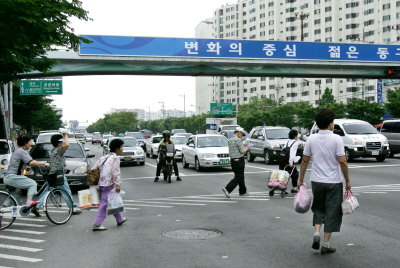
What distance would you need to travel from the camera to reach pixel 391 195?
1123 centimetres

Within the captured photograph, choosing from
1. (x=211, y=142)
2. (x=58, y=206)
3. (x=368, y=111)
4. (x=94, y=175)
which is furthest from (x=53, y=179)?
(x=368, y=111)

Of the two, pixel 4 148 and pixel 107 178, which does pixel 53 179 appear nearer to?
pixel 107 178

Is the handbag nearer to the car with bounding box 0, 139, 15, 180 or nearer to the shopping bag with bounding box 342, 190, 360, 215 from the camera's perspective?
the shopping bag with bounding box 342, 190, 360, 215

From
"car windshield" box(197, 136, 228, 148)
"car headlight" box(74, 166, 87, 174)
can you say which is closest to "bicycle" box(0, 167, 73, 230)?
"car headlight" box(74, 166, 87, 174)

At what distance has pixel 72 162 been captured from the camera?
13562 mm

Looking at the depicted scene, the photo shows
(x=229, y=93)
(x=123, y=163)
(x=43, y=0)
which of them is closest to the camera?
A: (x=43, y=0)

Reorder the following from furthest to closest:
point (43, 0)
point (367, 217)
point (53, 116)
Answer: point (53, 116) < point (43, 0) < point (367, 217)

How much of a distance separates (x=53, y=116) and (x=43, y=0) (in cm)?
6889

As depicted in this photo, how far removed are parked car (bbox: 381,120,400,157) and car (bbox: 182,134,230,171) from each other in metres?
10.7

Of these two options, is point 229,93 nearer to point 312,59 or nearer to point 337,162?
point 312,59

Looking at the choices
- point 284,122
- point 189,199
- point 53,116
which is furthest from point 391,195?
point 53,116

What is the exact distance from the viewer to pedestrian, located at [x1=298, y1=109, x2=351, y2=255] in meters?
5.95

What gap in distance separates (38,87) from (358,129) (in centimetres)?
2864

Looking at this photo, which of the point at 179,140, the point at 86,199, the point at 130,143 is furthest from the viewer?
the point at 179,140
